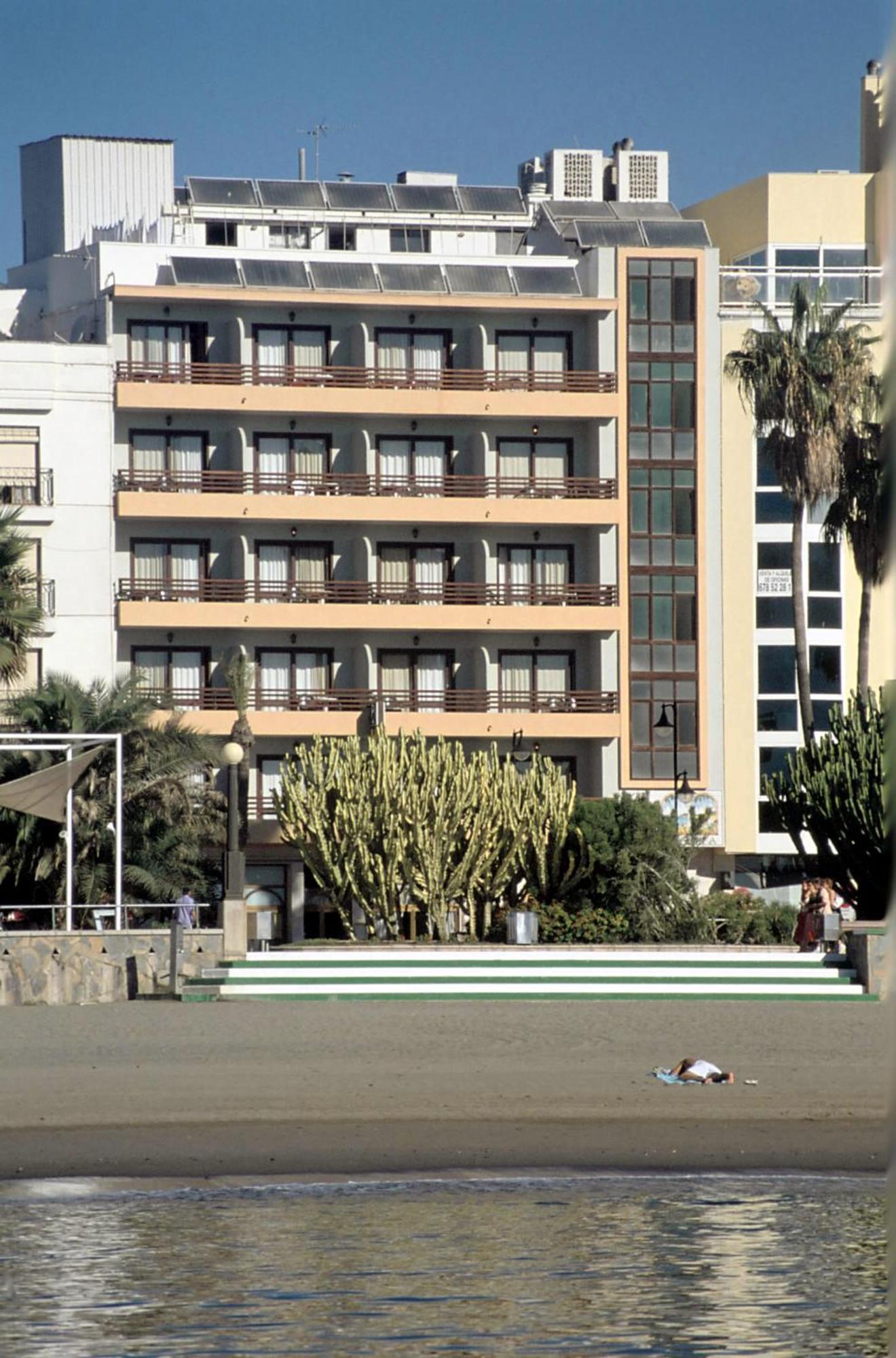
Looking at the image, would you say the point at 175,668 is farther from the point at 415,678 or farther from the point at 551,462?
the point at 551,462

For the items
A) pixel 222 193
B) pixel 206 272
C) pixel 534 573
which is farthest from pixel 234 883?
pixel 222 193

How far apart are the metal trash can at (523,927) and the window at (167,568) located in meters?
24.0

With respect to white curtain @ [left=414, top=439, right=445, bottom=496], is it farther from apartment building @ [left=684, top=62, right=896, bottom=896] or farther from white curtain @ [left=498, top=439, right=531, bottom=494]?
apartment building @ [left=684, top=62, right=896, bottom=896]

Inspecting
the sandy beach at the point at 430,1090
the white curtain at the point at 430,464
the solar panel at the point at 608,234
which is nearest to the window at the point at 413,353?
the white curtain at the point at 430,464

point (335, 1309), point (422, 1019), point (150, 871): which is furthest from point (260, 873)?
point (335, 1309)

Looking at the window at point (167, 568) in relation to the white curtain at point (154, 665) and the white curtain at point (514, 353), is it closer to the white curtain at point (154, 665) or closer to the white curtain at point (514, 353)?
the white curtain at point (154, 665)

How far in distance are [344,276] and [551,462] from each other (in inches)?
305

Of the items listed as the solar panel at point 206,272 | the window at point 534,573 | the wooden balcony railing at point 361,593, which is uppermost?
the solar panel at point 206,272

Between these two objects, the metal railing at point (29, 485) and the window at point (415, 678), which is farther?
the window at point (415, 678)

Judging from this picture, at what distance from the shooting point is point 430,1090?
20.9m

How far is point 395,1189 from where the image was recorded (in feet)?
52.7

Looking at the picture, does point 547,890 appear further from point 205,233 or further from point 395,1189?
point 205,233

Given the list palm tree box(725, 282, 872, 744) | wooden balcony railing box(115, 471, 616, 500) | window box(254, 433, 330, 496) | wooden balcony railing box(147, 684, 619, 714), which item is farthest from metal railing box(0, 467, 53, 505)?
palm tree box(725, 282, 872, 744)

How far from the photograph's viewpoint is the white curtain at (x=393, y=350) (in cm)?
5894
